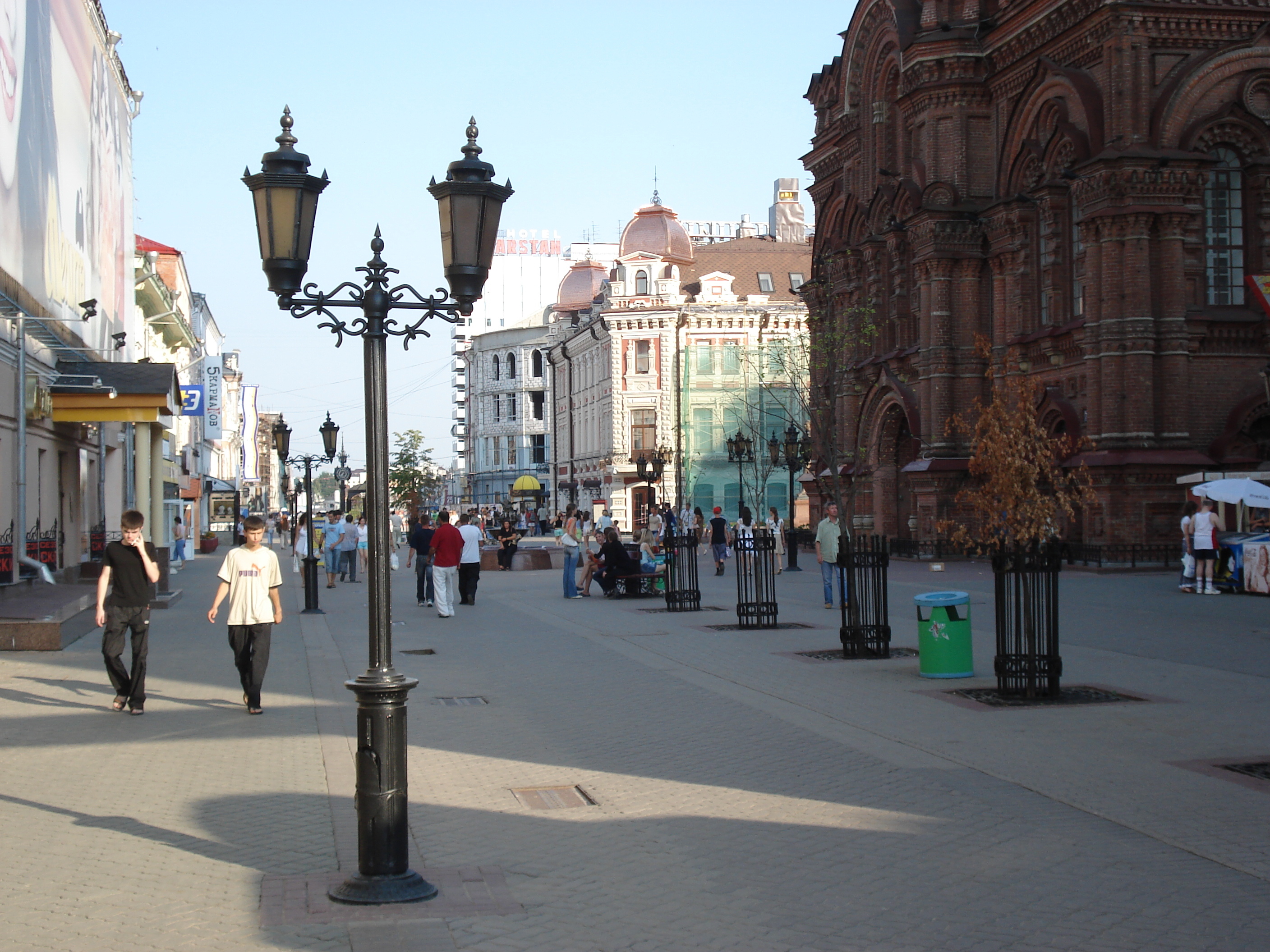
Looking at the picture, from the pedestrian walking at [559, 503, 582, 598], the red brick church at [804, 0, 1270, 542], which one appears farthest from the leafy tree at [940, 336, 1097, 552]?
the red brick church at [804, 0, 1270, 542]

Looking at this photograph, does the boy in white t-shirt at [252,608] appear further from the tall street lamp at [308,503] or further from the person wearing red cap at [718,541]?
the person wearing red cap at [718,541]

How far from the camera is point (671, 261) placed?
78500 mm

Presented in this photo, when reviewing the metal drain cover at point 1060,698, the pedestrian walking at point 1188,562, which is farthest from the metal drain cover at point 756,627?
the pedestrian walking at point 1188,562

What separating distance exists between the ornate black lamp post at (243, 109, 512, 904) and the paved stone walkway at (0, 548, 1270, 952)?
0.32 meters

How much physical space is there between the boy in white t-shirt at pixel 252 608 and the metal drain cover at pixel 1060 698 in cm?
621

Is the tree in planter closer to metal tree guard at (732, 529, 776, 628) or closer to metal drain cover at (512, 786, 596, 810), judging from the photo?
metal tree guard at (732, 529, 776, 628)

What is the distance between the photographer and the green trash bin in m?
13.8

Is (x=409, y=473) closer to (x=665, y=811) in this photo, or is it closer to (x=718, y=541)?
(x=718, y=541)

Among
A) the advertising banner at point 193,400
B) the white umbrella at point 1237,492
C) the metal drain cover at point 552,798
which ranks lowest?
the metal drain cover at point 552,798

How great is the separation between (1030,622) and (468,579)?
14800 millimetres

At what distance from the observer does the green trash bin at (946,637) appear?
13844 mm

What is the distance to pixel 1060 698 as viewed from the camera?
12.4 m

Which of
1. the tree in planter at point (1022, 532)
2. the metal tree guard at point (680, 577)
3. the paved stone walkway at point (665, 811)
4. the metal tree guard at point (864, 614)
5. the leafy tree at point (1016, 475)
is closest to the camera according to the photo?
the paved stone walkway at point (665, 811)

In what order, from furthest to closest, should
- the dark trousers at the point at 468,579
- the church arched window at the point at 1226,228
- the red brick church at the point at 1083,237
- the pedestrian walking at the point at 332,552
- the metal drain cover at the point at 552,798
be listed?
the pedestrian walking at the point at 332,552 → the church arched window at the point at 1226,228 → the red brick church at the point at 1083,237 → the dark trousers at the point at 468,579 → the metal drain cover at the point at 552,798
